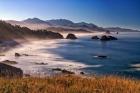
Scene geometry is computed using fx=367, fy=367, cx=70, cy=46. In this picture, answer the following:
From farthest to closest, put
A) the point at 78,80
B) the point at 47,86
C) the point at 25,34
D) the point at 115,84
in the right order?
the point at 25,34
the point at 78,80
the point at 115,84
the point at 47,86

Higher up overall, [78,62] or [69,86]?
[69,86]

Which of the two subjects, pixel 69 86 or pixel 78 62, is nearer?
pixel 69 86

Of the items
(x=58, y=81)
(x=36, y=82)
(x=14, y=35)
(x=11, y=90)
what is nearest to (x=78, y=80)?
(x=58, y=81)

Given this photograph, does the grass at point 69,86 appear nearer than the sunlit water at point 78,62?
Yes

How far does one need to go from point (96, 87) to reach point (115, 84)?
0.86m

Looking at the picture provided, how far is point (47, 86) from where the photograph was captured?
12086mm

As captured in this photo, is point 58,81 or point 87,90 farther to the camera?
point 58,81

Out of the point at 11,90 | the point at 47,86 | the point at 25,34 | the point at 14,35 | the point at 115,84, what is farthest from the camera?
the point at 25,34

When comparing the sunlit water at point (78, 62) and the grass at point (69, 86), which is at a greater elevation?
the grass at point (69, 86)

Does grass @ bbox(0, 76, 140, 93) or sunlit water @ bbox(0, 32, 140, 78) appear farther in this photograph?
sunlit water @ bbox(0, 32, 140, 78)

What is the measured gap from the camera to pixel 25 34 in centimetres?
18538

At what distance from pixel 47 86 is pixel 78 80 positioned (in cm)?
201

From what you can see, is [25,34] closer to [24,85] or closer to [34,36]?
[34,36]

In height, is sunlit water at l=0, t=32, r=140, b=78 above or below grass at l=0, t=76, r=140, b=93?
below
